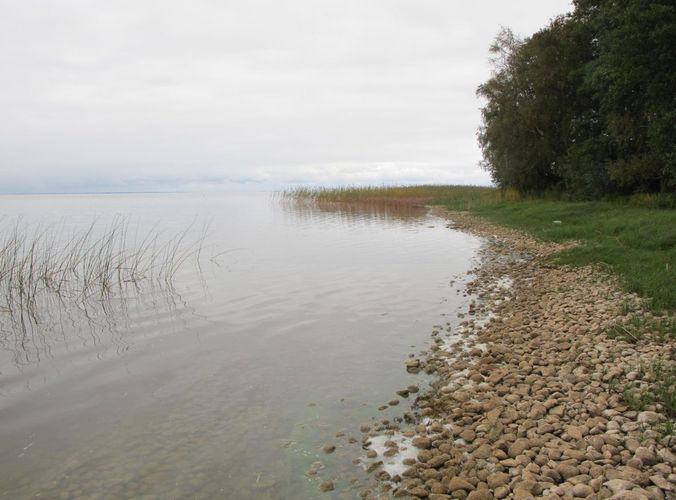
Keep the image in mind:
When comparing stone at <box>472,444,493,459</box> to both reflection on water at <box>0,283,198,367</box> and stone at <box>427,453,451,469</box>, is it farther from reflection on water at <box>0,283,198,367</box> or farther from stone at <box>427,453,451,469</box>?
reflection on water at <box>0,283,198,367</box>

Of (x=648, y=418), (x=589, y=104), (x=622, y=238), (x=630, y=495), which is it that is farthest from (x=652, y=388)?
(x=589, y=104)

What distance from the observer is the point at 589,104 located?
30.1m

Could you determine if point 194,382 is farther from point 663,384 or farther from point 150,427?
point 663,384

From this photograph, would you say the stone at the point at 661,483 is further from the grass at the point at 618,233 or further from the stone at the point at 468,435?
the grass at the point at 618,233

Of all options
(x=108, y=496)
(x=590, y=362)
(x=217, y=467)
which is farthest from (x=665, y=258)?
(x=108, y=496)

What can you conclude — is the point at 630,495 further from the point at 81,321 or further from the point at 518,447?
the point at 81,321

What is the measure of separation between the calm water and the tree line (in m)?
13.5

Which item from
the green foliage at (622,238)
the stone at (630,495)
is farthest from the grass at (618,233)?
the stone at (630,495)

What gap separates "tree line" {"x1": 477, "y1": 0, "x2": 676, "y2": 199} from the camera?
20516 millimetres

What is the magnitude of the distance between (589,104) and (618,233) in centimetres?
1669

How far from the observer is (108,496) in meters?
4.92

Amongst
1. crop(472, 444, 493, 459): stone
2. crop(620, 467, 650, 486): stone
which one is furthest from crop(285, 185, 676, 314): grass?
crop(472, 444, 493, 459): stone

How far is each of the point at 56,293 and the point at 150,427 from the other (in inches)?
397

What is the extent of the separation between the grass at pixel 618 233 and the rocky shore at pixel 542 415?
1.03m
